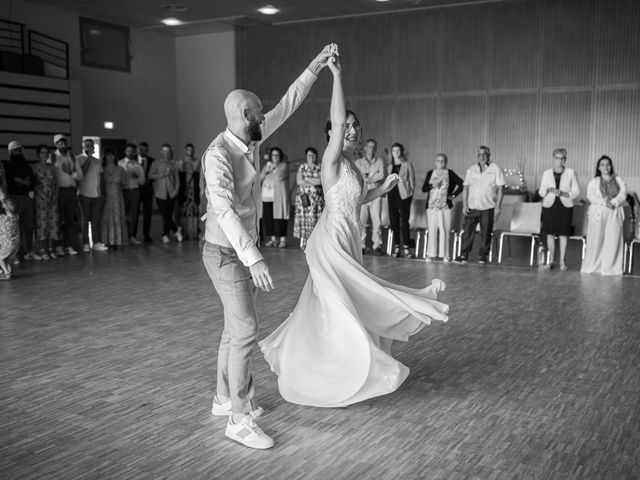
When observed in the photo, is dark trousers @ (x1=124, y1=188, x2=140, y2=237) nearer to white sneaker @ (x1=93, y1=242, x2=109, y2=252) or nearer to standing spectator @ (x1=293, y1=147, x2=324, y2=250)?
white sneaker @ (x1=93, y1=242, x2=109, y2=252)

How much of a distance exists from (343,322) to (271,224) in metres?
7.81

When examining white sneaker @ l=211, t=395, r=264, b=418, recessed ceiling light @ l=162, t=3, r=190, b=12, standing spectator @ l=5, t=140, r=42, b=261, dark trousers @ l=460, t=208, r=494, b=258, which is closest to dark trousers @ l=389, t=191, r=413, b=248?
dark trousers @ l=460, t=208, r=494, b=258

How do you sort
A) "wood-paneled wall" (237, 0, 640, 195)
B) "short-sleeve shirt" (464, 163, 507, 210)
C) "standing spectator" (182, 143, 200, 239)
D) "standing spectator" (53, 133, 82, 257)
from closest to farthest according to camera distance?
1. "short-sleeve shirt" (464, 163, 507, 210)
2. "standing spectator" (53, 133, 82, 257)
3. "standing spectator" (182, 143, 200, 239)
4. "wood-paneled wall" (237, 0, 640, 195)

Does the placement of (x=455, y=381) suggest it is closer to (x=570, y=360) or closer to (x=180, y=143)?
(x=570, y=360)

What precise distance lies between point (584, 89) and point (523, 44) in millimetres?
1429

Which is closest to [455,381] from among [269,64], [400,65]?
[400,65]

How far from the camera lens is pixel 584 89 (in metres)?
13.1

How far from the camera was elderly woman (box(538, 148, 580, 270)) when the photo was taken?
29.3ft

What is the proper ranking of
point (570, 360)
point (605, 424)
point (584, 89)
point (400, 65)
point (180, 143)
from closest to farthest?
point (605, 424), point (570, 360), point (584, 89), point (400, 65), point (180, 143)

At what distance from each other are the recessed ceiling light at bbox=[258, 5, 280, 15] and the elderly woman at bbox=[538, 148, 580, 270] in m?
7.24

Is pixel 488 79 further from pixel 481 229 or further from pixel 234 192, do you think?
pixel 234 192

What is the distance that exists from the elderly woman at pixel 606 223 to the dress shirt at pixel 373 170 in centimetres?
277

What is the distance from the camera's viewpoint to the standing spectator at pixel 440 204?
976cm

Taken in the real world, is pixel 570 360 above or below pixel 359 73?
below
